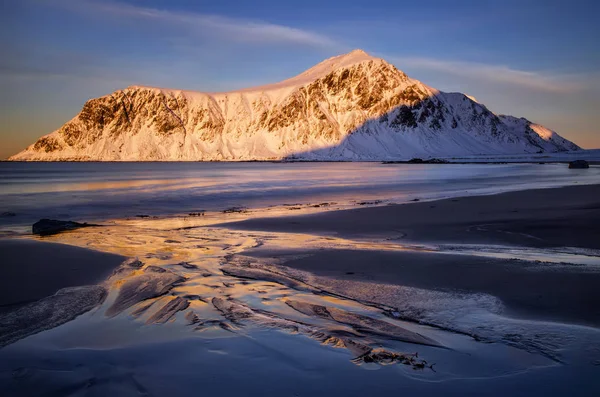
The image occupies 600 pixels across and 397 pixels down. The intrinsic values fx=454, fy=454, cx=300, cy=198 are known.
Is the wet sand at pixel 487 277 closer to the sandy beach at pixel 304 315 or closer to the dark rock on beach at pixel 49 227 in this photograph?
the sandy beach at pixel 304 315

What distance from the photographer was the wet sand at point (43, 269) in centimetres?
614

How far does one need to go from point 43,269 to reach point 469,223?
33.6 feet

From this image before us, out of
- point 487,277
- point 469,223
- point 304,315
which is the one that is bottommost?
point 304,315

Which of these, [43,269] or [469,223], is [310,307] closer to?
[43,269]

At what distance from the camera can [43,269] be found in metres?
7.46

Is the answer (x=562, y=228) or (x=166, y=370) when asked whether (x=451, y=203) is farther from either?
(x=166, y=370)

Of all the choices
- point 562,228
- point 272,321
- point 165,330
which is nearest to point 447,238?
point 562,228

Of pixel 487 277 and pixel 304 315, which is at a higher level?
pixel 487 277

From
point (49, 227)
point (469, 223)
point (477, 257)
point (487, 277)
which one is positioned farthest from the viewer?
point (469, 223)

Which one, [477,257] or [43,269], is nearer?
[43,269]

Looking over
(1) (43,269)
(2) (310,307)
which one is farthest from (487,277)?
(1) (43,269)

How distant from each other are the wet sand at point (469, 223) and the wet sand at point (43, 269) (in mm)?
4904

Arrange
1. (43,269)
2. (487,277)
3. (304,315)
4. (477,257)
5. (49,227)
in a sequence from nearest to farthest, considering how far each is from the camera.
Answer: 1. (304,315)
2. (487,277)
3. (43,269)
4. (477,257)
5. (49,227)

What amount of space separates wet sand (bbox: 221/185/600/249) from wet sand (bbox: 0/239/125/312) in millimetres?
4904
